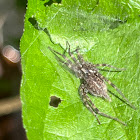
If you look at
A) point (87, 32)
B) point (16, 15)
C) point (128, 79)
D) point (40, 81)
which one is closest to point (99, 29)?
point (87, 32)

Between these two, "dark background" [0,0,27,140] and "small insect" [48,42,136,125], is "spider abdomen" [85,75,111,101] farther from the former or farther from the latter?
"dark background" [0,0,27,140]

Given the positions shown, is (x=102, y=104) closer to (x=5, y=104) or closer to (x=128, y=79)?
(x=128, y=79)

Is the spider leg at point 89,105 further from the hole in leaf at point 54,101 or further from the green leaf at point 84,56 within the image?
the hole in leaf at point 54,101

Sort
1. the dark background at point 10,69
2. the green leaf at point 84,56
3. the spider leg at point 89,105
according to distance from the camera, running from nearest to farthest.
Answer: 1. the green leaf at point 84,56
2. the spider leg at point 89,105
3. the dark background at point 10,69

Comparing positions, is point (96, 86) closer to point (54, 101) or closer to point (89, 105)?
point (89, 105)

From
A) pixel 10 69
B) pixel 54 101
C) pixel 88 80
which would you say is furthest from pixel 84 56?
pixel 10 69

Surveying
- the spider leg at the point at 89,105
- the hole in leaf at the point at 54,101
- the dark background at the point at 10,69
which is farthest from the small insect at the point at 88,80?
the dark background at the point at 10,69

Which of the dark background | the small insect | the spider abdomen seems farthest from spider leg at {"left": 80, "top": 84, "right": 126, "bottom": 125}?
the dark background
